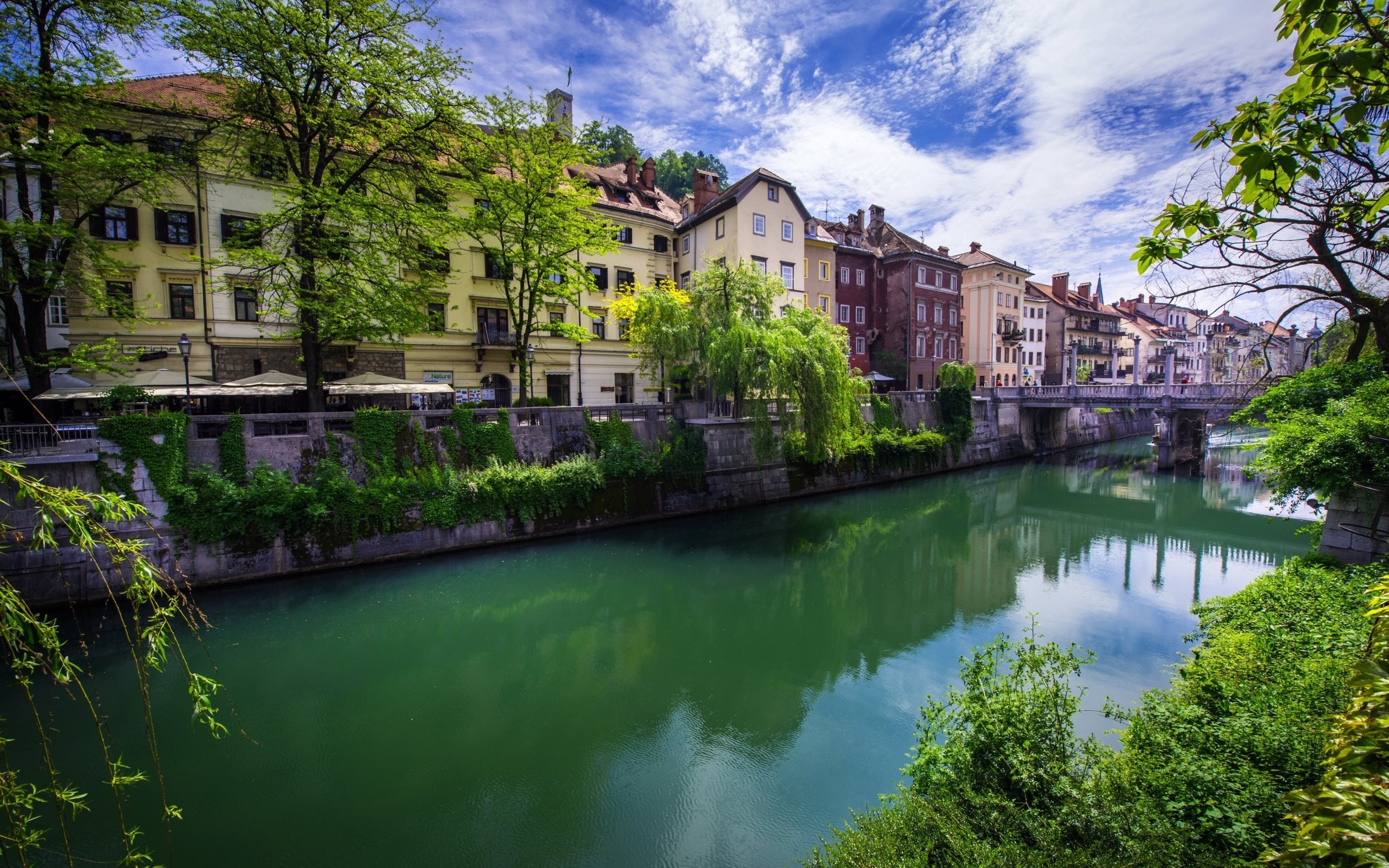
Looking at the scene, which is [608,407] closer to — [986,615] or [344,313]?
[344,313]

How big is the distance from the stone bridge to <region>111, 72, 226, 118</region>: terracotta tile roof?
27.6 meters

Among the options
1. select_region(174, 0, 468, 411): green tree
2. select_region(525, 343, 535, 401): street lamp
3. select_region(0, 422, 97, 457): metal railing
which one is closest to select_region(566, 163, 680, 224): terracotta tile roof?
select_region(525, 343, 535, 401): street lamp

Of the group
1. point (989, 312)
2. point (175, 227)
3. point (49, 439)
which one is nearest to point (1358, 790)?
point (49, 439)

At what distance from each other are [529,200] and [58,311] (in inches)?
557

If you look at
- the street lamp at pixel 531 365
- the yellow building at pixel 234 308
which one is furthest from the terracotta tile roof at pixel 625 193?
the street lamp at pixel 531 365

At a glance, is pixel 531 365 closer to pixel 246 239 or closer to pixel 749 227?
pixel 246 239

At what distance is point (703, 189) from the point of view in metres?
32.7

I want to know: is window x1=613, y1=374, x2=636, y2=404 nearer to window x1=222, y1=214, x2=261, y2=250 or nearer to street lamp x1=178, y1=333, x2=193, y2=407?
window x1=222, y1=214, x2=261, y2=250

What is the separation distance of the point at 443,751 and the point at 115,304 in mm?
13731

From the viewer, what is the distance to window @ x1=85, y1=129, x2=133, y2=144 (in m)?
15.6

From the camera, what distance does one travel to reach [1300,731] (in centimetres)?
442

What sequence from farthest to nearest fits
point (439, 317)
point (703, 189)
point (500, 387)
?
point (703, 189), point (500, 387), point (439, 317)

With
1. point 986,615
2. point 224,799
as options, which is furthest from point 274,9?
point 986,615

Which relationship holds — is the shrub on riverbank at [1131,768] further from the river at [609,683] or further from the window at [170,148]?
the window at [170,148]
